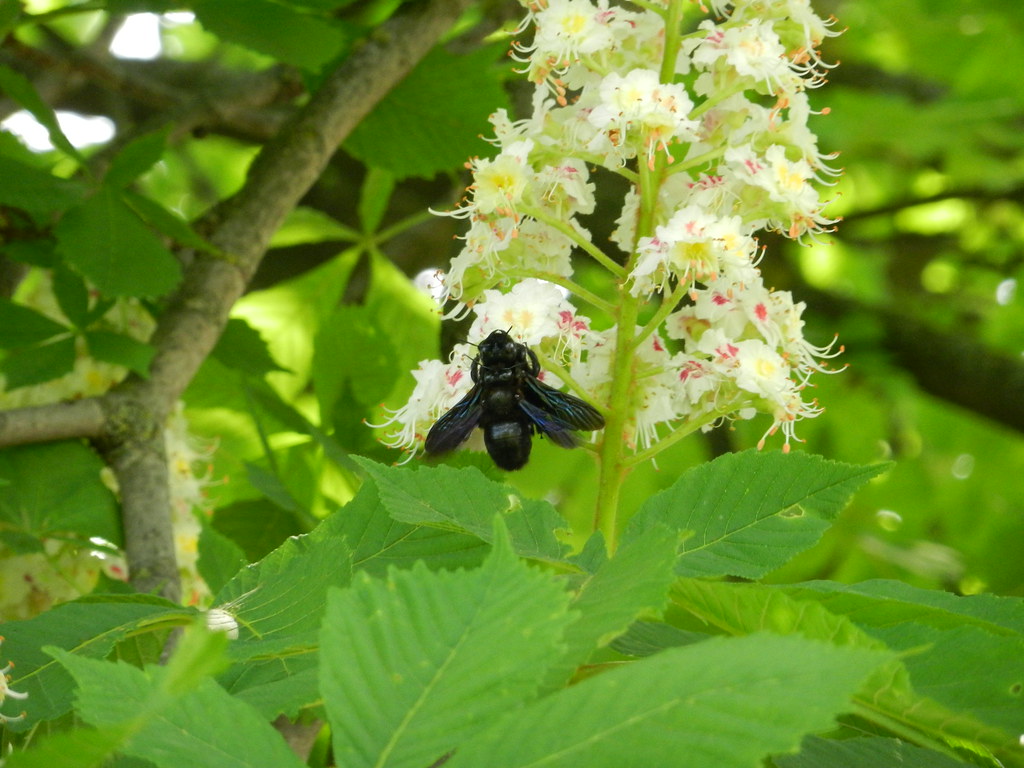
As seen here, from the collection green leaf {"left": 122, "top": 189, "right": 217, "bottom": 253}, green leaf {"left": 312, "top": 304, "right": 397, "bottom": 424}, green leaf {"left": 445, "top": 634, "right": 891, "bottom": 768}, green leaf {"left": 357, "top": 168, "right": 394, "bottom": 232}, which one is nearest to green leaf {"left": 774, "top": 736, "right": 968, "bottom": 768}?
green leaf {"left": 445, "top": 634, "right": 891, "bottom": 768}

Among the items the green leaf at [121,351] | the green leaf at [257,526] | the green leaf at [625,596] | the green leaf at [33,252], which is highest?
the green leaf at [33,252]

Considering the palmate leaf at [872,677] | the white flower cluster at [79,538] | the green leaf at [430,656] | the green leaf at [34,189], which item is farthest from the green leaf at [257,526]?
the green leaf at [430,656]

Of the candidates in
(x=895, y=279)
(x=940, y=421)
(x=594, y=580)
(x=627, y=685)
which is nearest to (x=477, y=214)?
(x=594, y=580)

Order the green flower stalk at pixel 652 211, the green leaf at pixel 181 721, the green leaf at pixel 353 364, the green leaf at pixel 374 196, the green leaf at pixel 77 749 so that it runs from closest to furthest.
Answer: the green leaf at pixel 77 749
the green leaf at pixel 181 721
the green flower stalk at pixel 652 211
the green leaf at pixel 353 364
the green leaf at pixel 374 196

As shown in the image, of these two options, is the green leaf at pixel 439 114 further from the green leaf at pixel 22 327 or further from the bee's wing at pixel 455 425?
the bee's wing at pixel 455 425

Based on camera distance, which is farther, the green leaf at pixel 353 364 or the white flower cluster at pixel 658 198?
the green leaf at pixel 353 364

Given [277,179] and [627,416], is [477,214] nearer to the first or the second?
[627,416]

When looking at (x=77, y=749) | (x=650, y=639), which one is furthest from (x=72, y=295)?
(x=77, y=749)
